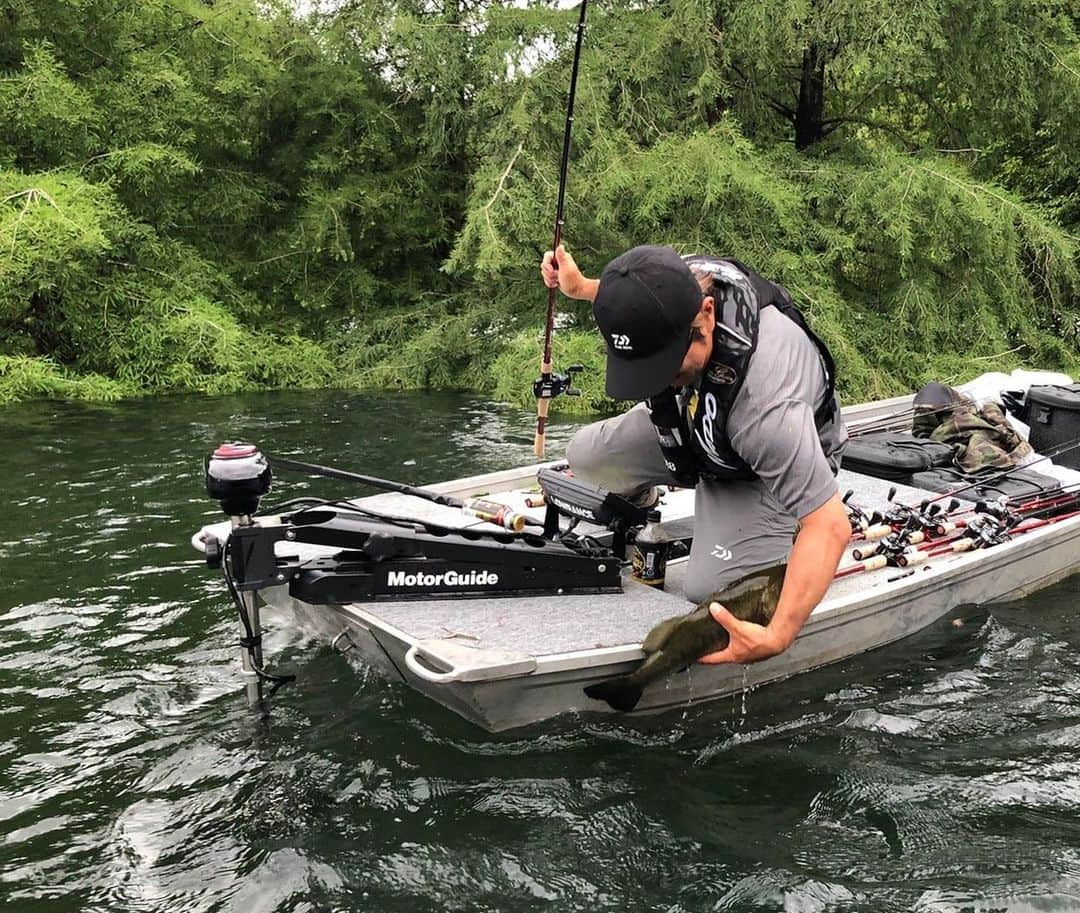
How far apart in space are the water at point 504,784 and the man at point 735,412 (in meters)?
0.61

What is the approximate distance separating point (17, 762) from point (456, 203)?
1320cm

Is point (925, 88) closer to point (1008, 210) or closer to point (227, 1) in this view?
point (1008, 210)

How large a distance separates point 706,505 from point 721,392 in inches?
29.3

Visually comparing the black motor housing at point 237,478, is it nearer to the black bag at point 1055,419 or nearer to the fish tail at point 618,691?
the fish tail at point 618,691

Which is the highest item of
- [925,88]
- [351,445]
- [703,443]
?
[925,88]

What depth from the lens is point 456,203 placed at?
1572cm

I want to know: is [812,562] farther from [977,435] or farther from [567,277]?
[977,435]

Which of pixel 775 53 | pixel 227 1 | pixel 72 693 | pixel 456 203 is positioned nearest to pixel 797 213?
pixel 775 53

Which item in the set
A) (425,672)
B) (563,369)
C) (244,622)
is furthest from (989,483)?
(563,369)

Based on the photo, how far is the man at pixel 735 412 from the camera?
326 cm

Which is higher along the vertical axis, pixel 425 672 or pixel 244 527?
pixel 244 527

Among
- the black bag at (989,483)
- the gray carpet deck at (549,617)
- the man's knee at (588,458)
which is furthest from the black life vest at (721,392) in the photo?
the black bag at (989,483)

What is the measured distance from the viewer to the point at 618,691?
3713mm

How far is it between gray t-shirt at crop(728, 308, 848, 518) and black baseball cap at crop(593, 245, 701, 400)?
12.6 inches
